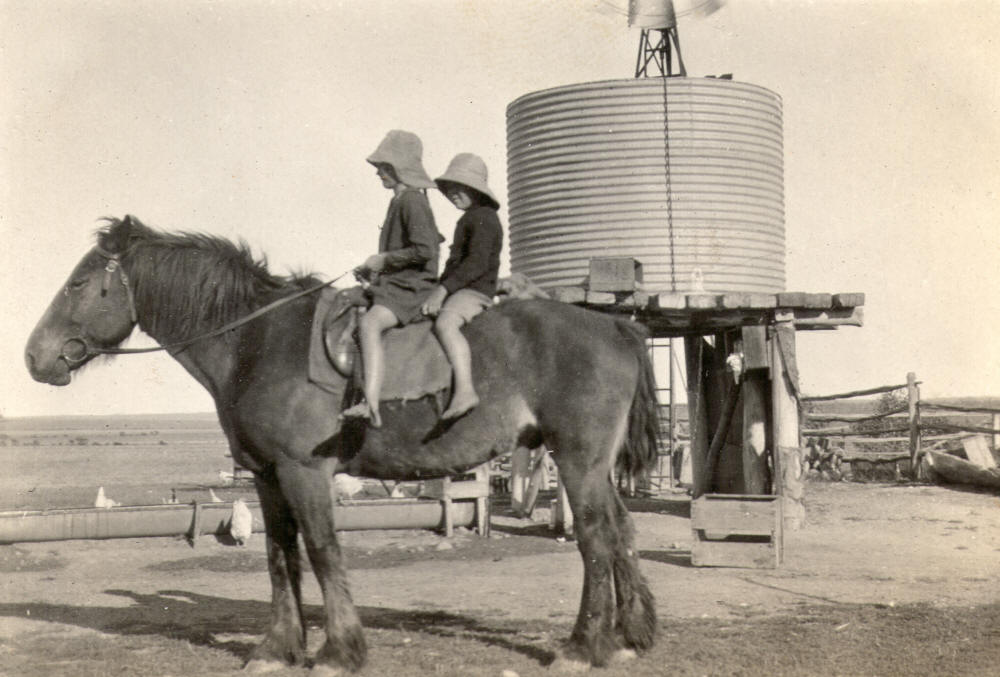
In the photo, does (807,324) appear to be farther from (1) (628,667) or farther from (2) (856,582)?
(1) (628,667)

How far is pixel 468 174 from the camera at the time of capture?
761cm

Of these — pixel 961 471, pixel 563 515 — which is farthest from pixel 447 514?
pixel 961 471

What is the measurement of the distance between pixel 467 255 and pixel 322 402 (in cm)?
146

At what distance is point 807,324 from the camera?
15.1 m

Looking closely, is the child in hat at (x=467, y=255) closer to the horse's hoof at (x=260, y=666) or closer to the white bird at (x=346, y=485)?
the horse's hoof at (x=260, y=666)

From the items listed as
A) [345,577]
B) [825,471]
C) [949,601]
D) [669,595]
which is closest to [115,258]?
[345,577]

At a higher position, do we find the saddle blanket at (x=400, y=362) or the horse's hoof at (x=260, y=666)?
the saddle blanket at (x=400, y=362)

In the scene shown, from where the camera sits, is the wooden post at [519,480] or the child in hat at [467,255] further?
the wooden post at [519,480]

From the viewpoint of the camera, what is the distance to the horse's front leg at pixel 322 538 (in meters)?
7.00

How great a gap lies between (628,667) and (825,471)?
18.7 m

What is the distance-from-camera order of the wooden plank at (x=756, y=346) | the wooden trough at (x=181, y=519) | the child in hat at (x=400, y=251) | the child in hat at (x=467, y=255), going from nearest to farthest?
the child in hat at (x=400, y=251)
the child in hat at (x=467, y=255)
the wooden trough at (x=181, y=519)
the wooden plank at (x=756, y=346)

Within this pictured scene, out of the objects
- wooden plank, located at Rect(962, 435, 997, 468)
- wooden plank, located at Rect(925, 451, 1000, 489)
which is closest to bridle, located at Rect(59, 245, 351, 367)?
wooden plank, located at Rect(925, 451, 1000, 489)

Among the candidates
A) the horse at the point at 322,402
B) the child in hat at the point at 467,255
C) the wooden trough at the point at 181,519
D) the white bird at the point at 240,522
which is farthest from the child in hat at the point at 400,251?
the white bird at the point at 240,522

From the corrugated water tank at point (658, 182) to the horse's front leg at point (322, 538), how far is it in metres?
8.26
